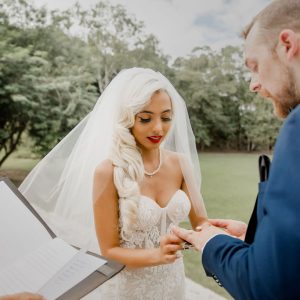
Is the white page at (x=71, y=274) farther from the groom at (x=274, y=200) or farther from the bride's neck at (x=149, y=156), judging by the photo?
the bride's neck at (x=149, y=156)

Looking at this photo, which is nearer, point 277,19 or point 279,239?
point 279,239

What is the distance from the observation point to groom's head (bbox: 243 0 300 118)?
2.87 feet

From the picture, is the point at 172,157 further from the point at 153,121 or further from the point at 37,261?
the point at 37,261

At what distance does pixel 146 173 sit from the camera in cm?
190

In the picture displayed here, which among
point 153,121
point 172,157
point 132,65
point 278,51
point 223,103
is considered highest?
point 132,65

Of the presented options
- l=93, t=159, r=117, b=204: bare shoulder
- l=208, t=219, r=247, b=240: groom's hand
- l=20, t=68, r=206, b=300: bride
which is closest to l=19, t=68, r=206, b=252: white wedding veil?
l=20, t=68, r=206, b=300: bride

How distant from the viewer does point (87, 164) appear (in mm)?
1968

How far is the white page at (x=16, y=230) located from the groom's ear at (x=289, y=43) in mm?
870

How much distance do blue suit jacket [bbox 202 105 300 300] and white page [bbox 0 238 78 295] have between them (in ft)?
1.74

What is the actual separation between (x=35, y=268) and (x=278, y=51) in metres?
0.87

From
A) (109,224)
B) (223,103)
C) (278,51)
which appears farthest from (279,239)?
(223,103)

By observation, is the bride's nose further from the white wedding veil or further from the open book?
the open book

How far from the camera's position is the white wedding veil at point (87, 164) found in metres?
1.89

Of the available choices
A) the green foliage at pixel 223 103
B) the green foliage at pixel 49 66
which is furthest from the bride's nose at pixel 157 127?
the green foliage at pixel 223 103
